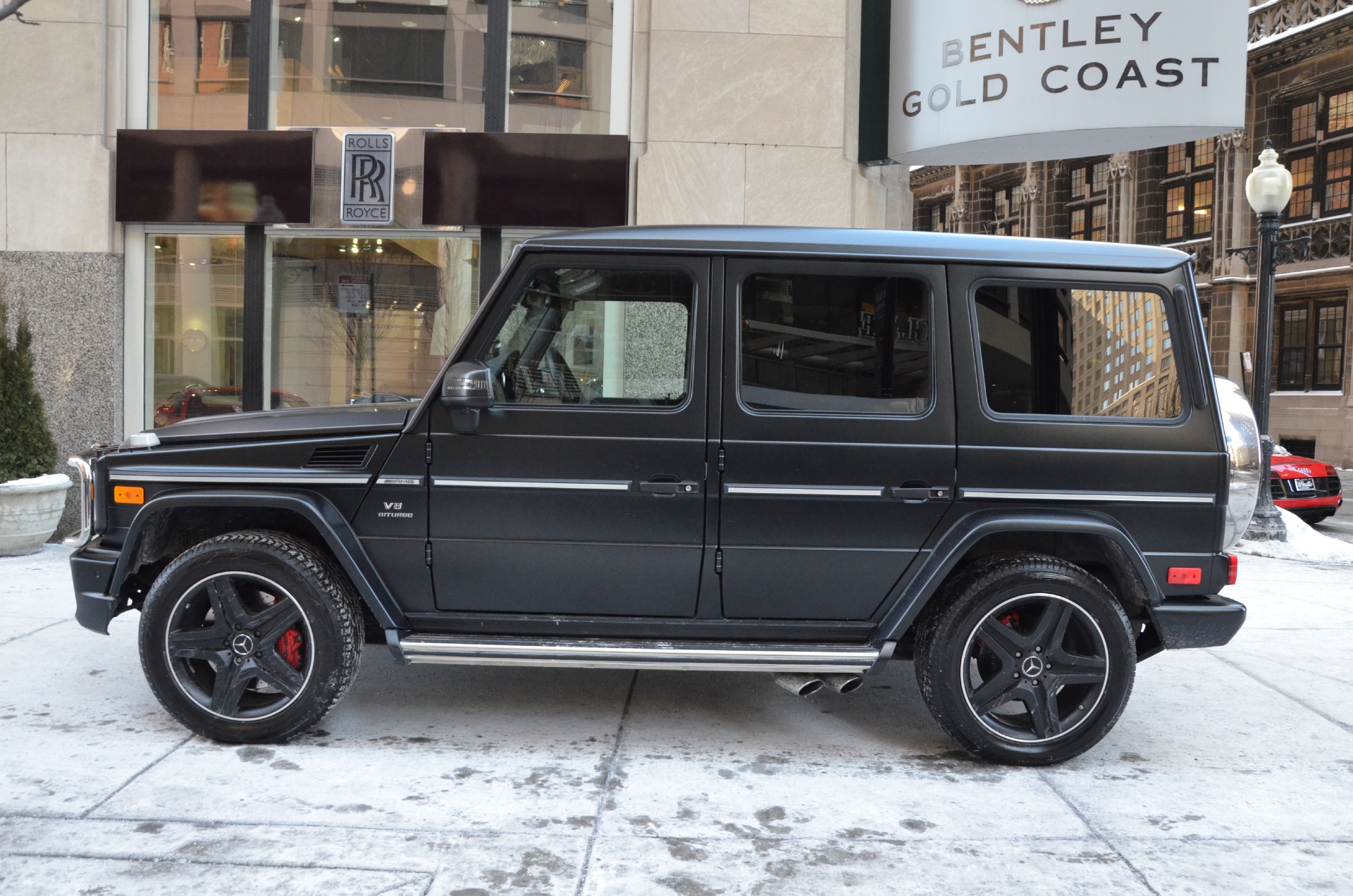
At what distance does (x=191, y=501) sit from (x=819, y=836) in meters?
2.68

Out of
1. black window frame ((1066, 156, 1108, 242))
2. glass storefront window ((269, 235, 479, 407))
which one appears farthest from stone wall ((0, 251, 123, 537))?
black window frame ((1066, 156, 1108, 242))

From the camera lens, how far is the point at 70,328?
967 centimetres

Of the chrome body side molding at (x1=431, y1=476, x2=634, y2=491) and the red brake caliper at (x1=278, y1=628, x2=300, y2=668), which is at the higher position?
the chrome body side molding at (x1=431, y1=476, x2=634, y2=491)

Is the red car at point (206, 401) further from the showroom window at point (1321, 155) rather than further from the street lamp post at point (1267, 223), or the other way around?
the showroom window at point (1321, 155)

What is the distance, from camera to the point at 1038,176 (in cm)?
4247

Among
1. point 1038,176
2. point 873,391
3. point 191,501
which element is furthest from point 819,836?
point 1038,176

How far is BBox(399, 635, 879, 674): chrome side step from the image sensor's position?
4172mm

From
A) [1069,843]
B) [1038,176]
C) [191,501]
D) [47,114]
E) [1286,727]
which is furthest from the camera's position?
[1038,176]

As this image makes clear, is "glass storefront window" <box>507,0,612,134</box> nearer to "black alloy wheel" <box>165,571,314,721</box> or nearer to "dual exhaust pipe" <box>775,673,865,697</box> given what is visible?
"black alloy wheel" <box>165,571,314,721</box>

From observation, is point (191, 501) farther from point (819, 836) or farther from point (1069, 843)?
point (1069, 843)

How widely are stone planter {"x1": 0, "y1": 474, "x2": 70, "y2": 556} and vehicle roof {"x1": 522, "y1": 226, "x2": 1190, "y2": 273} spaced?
19.9ft

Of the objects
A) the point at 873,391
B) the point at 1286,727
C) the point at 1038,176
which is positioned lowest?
the point at 1286,727

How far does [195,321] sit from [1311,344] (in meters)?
31.2

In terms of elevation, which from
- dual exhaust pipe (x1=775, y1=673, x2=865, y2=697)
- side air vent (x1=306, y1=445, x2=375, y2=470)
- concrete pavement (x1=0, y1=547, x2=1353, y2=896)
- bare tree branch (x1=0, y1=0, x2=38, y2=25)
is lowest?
concrete pavement (x1=0, y1=547, x2=1353, y2=896)
